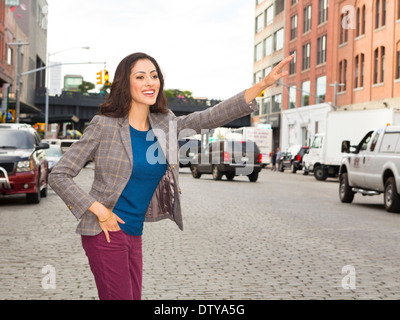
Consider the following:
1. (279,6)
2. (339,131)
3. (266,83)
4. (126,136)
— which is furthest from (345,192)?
(279,6)

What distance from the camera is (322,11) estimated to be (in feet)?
194

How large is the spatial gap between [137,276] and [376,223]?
37.0 feet

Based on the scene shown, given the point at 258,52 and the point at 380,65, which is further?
the point at 258,52

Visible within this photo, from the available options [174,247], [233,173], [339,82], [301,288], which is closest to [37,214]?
[174,247]

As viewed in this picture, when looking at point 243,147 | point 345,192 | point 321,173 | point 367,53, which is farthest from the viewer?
point 367,53

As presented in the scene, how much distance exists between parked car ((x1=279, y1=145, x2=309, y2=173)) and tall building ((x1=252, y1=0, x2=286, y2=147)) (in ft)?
63.6

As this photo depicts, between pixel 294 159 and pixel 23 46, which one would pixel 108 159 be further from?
pixel 23 46

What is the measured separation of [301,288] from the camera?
22.7 ft

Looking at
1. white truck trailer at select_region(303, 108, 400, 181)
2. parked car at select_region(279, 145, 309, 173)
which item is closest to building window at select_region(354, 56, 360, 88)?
parked car at select_region(279, 145, 309, 173)

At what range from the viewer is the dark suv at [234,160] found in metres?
30.5

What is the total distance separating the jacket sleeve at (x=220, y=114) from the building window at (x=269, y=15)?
2931 inches

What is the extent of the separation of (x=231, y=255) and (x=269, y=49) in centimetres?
7052

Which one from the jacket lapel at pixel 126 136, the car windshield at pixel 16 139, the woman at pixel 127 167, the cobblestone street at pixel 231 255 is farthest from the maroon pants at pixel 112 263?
the car windshield at pixel 16 139

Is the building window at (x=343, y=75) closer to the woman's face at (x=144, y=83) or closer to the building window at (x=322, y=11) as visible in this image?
the building window at (x=322, y=11)
